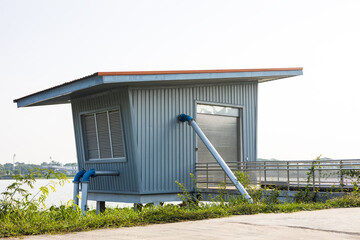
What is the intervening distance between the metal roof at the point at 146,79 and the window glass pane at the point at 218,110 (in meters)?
0.97

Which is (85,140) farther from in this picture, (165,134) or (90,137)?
(165,134)

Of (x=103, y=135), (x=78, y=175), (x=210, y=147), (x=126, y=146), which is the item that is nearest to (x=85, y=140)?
(x=103, y=135)

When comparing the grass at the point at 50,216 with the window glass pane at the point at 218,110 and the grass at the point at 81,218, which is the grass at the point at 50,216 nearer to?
the grass at the point at 81,218

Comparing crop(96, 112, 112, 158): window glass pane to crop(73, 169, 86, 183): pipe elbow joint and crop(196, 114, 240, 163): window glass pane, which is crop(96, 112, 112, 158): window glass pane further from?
→ crop(196, 114, 240, 163): window glass pane

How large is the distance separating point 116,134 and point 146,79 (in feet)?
8.96

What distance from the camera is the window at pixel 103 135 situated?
619 inches

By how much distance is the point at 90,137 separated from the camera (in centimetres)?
1761

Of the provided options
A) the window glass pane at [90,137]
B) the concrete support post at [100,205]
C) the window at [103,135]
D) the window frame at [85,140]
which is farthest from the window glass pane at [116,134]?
the concrete support post at [100,205]

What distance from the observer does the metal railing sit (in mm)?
13672

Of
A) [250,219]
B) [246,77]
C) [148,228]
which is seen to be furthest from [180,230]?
[246,77]

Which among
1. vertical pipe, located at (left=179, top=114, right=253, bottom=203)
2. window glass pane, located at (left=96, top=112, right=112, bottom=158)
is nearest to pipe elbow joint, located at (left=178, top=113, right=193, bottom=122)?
vertical pipe, located at (left=179, top=114, right=253, bottom=203)

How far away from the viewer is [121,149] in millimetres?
15656

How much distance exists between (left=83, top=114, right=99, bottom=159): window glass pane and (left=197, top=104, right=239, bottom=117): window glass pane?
402 centimetres

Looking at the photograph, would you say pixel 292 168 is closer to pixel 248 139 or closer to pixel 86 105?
pixel 248 139
